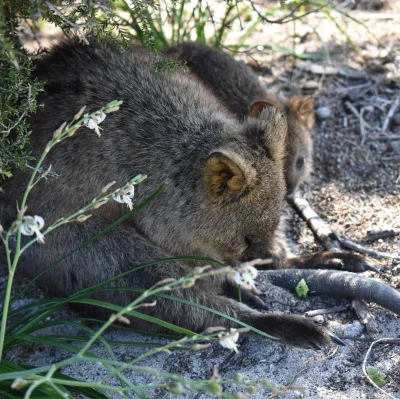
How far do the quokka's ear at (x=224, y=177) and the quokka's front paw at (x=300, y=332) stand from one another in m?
0.81

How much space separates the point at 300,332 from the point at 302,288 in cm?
54

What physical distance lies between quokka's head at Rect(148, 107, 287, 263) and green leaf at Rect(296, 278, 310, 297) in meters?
0.36

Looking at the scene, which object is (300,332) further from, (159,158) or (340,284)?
(159,158)

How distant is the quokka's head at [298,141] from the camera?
5.37 m

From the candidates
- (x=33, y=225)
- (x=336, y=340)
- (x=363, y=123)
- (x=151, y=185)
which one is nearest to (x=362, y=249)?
(x=336, y=340)

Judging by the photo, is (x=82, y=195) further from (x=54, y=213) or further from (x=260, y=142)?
(x=260, y=142)

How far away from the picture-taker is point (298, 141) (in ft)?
18.2

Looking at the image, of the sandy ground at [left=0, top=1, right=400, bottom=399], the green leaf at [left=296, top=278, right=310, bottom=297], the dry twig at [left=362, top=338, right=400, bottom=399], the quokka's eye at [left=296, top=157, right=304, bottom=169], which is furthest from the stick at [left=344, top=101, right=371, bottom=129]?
the dry twig at [left=362, top=338, right=400, bottom=399]

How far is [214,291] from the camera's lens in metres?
4.29

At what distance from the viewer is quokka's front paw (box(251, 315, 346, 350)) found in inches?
146

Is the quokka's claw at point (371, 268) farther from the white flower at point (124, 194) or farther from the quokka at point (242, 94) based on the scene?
the white flower at point (124, 194)

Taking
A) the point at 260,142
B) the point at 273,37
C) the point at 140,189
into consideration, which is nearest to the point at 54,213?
the point at 140,189

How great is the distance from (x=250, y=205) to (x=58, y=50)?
1.70 m

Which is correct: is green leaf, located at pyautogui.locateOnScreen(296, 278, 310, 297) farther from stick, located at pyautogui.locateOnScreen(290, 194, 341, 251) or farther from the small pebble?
the small pebble
